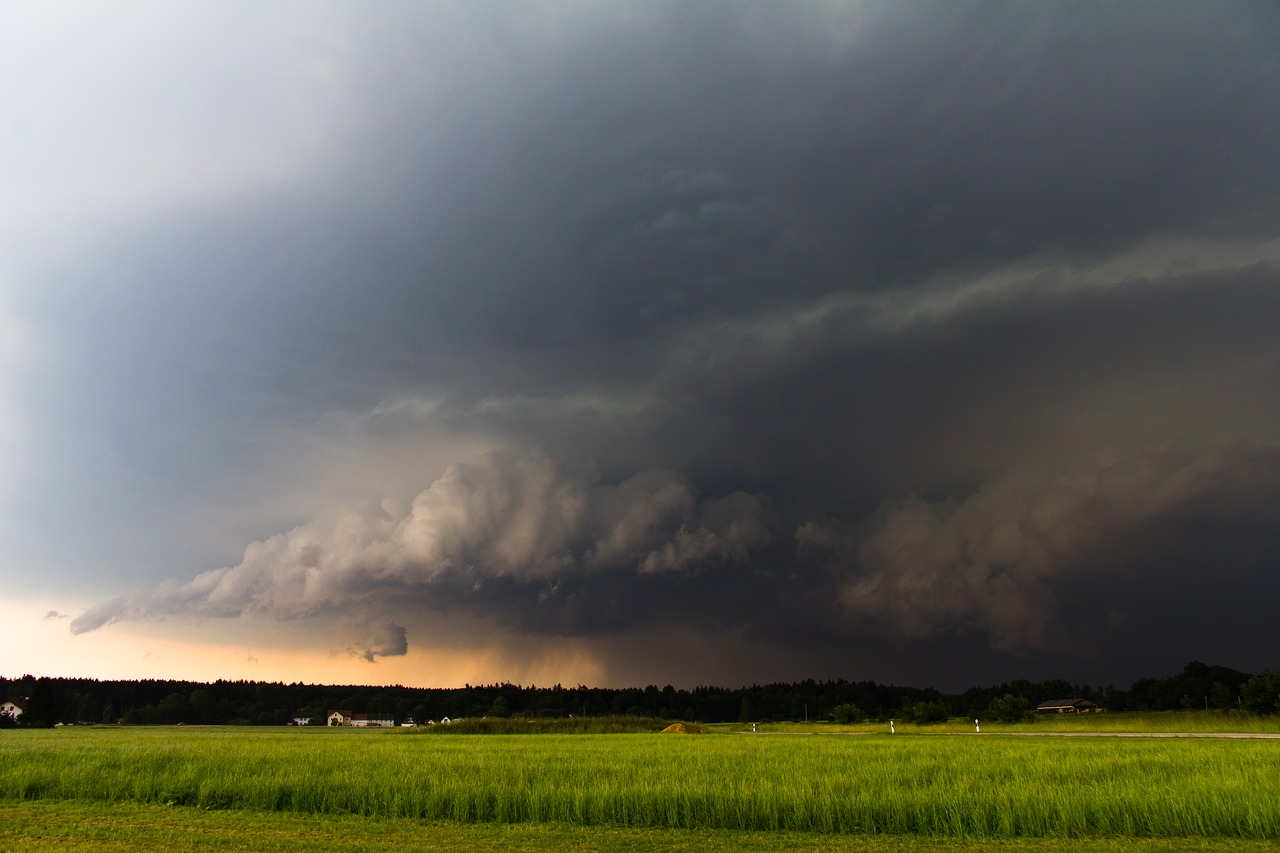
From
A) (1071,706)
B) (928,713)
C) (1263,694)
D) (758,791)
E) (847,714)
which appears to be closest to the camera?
(758,791)

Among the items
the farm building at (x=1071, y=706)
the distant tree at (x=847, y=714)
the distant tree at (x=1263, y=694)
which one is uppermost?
the distant tree at (x=1263, y=694)

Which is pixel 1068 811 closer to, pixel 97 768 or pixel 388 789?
pixel 388 789

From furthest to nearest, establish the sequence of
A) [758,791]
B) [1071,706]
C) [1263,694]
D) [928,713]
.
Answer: [1071,706], [928,713], [1263,694], [758,791]

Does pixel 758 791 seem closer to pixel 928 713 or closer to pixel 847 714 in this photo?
pixel 928 713

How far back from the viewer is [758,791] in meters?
25.4

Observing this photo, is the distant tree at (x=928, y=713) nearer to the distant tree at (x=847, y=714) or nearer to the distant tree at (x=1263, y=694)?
the distant tree at (x=1263, y=694)

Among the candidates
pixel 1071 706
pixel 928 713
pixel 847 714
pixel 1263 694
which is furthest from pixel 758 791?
pixel 1071 706

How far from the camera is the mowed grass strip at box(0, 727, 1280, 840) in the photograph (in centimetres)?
2270

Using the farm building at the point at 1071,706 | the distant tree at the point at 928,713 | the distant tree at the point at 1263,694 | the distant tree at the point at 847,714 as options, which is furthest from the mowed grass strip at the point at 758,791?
the farm building at the point at 1071,706

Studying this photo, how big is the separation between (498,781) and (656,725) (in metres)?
101

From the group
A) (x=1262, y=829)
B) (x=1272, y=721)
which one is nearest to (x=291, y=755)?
(x=1262, y=829)

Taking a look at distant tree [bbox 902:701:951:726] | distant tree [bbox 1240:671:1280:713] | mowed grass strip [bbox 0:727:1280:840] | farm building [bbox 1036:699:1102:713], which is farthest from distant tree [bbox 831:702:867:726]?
mowed grass strip [bbox 0:727:1280:840]

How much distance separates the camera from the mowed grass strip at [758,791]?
74.5 feet

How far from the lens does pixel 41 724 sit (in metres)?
131
